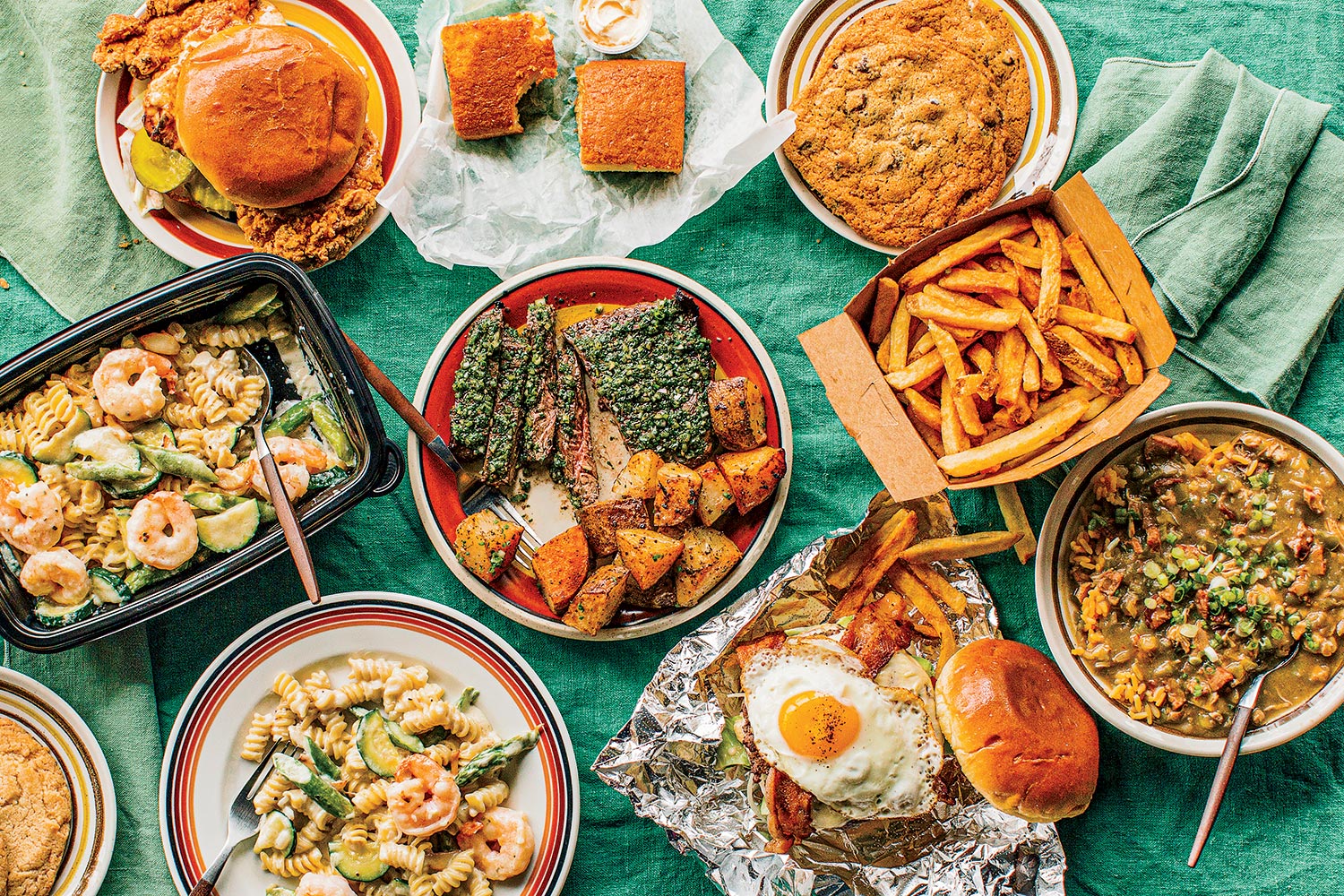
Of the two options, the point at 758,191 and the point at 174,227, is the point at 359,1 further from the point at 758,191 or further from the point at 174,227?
the point at 758,191

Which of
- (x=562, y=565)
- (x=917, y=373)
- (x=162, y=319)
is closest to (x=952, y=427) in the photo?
(x=917, y=373)

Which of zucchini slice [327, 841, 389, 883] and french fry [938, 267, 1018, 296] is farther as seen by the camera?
zucchini slice [327, 841, 389, 883]

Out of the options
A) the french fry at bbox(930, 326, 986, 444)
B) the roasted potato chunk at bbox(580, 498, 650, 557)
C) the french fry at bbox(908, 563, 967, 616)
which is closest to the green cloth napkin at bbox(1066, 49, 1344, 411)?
the french fry at bbox(930, 326, 986, 444)

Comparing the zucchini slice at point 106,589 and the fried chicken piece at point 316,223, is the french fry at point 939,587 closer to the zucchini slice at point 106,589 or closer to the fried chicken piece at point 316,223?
the fried chicken piece at point 316,223

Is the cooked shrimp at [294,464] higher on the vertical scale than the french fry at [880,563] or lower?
higher

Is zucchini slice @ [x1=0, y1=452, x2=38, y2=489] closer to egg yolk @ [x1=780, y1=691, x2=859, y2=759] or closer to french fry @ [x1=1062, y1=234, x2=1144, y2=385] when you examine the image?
egg yolk @ [x1=780, y1=691, x2=859, y2=759]

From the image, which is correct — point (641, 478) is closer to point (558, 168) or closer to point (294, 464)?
point (294, 464)

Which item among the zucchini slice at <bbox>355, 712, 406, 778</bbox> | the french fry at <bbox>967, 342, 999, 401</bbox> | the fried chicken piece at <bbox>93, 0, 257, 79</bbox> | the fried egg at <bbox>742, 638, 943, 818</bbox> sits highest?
the fried chicken piece at <bbox>93, 0, 257, 79</bbox>

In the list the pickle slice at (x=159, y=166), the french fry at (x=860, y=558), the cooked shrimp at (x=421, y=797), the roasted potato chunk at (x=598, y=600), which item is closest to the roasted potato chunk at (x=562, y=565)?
the roasted potato chunk at (x=598, y=600)
